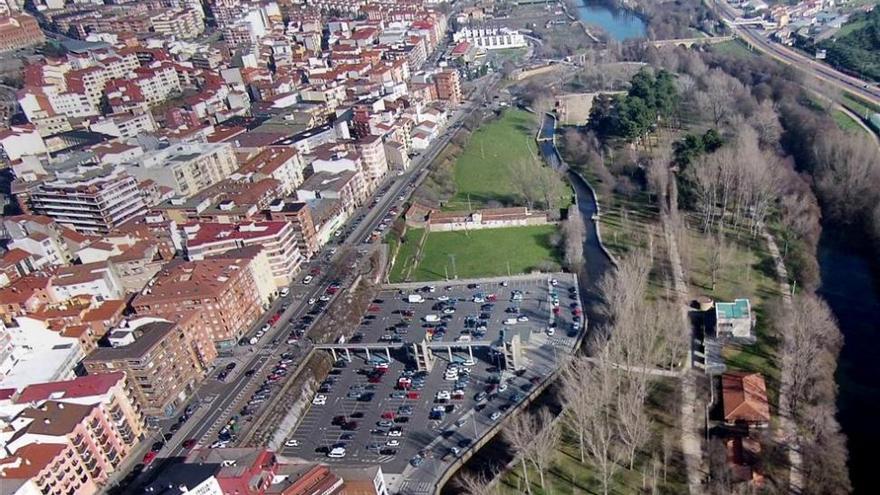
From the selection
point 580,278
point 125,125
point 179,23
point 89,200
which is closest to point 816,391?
point 580,278

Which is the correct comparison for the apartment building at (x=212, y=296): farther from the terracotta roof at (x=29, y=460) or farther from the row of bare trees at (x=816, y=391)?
the row of bare trees at (x=816, y=391)

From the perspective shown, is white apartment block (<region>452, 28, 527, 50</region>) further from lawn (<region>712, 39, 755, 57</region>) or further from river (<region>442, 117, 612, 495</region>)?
river (<region>442, 117, 612, 495</region>)

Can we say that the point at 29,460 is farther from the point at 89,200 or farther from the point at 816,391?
the point at 816,391

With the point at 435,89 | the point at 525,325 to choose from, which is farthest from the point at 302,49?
the point at 525,325

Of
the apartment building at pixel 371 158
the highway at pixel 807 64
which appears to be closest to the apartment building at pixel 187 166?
the apartment building at pixel 371 158

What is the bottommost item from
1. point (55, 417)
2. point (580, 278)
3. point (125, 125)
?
point (580, 278)

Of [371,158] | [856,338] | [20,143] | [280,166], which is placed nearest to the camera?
[856,338]
